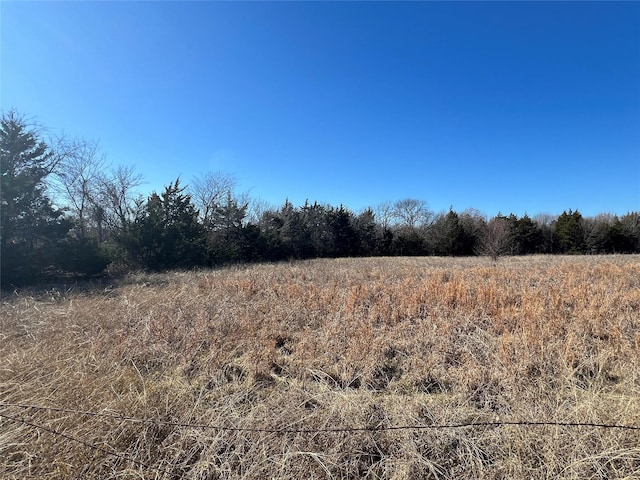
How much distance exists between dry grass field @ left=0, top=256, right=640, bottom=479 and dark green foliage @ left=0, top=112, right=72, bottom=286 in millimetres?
6703

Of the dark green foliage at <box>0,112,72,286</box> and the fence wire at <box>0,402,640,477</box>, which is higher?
the dark green foliage at <box>0,112,72,286</box>

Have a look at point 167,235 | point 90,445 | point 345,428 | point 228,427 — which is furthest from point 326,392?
point 167,235

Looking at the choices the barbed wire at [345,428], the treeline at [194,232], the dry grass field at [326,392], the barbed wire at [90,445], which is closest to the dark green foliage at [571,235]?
the treeline at [194,232]

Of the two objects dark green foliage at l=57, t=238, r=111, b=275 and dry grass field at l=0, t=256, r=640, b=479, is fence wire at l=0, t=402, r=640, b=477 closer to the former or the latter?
dry grass field at l=0, t=256, r=640, b=479

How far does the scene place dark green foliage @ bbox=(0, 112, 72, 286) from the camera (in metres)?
8.98

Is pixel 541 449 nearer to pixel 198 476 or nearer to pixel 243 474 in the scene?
pixel 243 474

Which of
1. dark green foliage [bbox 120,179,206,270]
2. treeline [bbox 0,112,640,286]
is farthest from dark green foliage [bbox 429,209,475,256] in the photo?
dark green foliage [bbox 120,179,206,270]

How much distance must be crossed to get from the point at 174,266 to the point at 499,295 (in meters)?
14.9

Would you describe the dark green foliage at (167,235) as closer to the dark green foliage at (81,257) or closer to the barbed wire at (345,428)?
A: the dark green foliage at (81,257)

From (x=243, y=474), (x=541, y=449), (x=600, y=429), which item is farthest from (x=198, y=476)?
(x=600, y=429)

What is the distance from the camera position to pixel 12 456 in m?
1.71

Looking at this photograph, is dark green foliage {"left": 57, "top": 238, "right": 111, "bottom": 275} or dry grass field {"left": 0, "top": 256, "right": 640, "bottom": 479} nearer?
dry grass field {"left": 0, "top": 256, "right": 640, "bottom": 479}

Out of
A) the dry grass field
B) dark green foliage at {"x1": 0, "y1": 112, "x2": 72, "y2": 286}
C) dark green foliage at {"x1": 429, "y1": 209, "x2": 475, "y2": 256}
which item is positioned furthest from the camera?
dark green foliage at {"x1": 429, "y1": 209, "x2": 475, "y2": 256}

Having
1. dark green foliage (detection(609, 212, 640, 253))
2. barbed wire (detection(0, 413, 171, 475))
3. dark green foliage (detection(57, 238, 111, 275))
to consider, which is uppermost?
dark green foliage (detection(609, 212, 640, 253))
